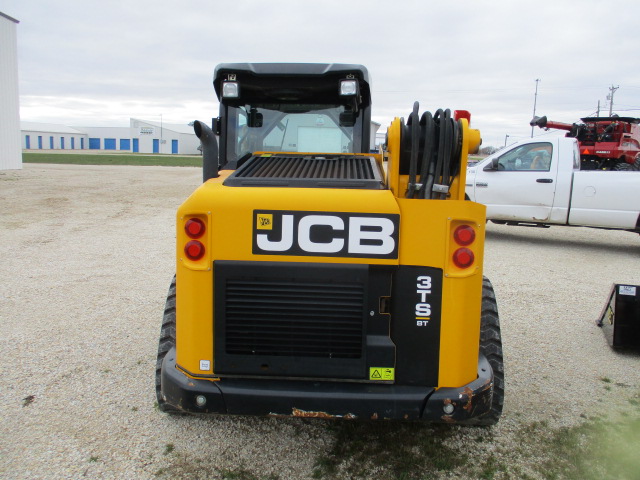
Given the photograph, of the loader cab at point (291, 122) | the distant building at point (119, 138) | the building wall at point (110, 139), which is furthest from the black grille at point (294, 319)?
the building wall at point (110, 139)

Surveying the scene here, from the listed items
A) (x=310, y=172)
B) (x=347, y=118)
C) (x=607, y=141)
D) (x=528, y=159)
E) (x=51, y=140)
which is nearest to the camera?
(x=310, y=172)

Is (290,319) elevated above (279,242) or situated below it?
below

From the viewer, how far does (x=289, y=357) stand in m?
2.69

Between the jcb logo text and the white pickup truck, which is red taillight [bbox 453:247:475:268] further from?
the white pickup truck

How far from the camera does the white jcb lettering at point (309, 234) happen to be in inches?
102

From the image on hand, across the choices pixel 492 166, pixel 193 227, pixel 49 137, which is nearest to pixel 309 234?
pixel 193 227

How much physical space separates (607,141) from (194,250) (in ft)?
48.7

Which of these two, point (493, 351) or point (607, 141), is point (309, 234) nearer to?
point (493, 351)

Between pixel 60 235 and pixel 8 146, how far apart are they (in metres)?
19.4

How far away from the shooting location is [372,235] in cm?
258

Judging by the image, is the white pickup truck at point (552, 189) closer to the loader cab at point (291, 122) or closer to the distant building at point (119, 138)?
the loader cab at point (291, 122)

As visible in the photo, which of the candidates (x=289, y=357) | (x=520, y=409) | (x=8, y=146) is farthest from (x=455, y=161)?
(x=8, y=146)

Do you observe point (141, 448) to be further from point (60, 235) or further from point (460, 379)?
point (60, 235)

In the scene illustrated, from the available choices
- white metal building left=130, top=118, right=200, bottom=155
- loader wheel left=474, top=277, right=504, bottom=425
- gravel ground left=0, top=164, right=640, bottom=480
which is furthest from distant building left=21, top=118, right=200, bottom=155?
loader wheel left=474, top=277, right=504, bottom=425
